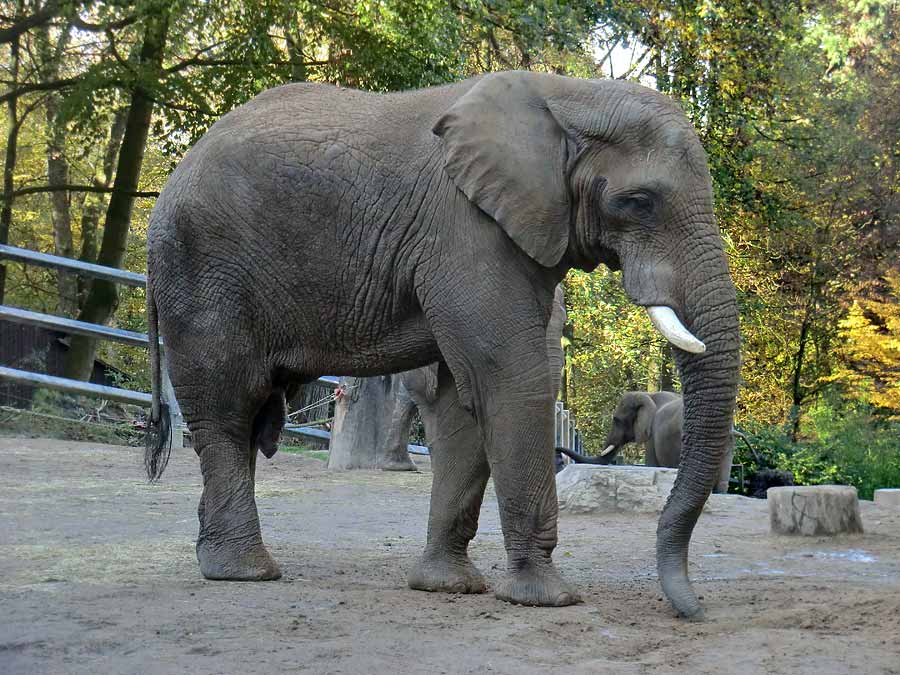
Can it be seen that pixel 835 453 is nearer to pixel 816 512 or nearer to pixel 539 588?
pixel 816 512

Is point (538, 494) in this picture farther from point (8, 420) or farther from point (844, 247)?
point (844, 247)

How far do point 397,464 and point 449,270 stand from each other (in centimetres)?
832

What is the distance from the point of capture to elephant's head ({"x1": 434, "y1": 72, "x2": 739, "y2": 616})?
5680 millimetres

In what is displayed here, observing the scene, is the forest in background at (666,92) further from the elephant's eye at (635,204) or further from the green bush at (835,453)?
the elephant's eye at (635,204)

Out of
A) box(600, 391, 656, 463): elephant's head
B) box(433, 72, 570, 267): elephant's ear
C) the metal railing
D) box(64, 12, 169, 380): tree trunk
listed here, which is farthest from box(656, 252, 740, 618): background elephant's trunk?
box(64, 12, 169, 380): tree trunk

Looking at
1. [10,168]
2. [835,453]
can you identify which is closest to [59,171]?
[10,168]

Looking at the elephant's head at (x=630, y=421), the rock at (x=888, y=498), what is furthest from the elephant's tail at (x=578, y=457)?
the rock at (x=888, y=498)

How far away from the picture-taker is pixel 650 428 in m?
16.8

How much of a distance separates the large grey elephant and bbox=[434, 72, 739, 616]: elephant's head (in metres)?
0.01

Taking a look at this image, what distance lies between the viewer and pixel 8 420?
545 inches

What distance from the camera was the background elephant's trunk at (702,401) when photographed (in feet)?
18.5

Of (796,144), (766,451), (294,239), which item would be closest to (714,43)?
(796,144)

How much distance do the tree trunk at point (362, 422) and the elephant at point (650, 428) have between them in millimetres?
2491

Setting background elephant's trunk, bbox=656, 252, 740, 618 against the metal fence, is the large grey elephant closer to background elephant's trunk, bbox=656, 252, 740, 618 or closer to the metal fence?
background elephant's trunk, bbox=656, 252, 740, 618
